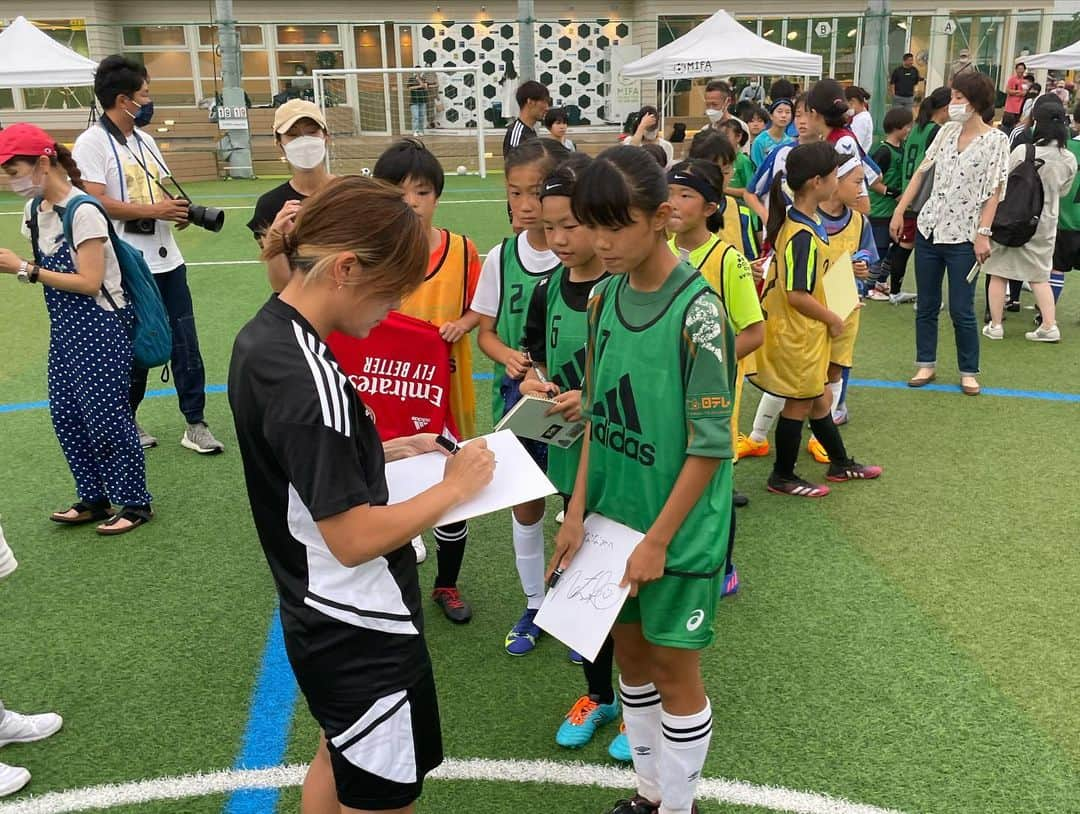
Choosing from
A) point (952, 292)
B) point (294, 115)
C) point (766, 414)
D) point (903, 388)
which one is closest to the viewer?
point (294, 115)

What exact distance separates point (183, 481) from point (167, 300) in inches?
43.6

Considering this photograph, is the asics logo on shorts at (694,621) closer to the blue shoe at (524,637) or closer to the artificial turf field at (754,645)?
the artificial turf field at (754,645)

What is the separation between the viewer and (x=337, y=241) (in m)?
1.64

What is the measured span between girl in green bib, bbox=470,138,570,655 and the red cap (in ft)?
6.95

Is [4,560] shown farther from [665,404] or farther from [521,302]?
[665,404]

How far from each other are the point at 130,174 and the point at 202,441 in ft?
5.42

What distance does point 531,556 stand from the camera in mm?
3457

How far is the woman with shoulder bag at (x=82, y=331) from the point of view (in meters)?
4.05

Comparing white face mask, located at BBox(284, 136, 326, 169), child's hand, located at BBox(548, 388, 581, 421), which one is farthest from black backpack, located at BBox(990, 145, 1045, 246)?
child's hand, located at BBox(548, 388, 581, 421)

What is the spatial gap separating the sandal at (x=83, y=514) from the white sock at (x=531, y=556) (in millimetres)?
2580

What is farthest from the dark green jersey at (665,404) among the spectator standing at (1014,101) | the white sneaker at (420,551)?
the spectator standing at (1014,101)

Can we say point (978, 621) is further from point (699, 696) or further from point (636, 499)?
point (636, 499)

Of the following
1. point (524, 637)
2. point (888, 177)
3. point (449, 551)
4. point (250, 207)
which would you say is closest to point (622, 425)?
point (524, 637)

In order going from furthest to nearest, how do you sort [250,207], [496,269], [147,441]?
[250,207], [147,441], [496,269]
